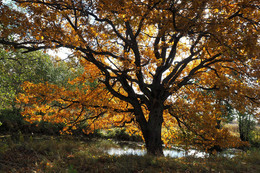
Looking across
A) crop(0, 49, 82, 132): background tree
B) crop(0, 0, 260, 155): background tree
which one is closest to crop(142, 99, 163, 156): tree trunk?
crop(0, 0, 260, 155): background tree

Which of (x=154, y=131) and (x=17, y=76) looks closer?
(x=154, y=131)

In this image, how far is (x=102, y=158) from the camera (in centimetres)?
544

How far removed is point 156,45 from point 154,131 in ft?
11.8

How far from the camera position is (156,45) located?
7449 mm

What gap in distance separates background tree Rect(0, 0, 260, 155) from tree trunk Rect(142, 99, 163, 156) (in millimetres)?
39

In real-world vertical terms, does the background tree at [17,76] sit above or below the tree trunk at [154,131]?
above

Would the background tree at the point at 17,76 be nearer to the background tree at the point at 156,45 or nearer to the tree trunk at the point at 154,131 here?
the background tree at the point at 156,45

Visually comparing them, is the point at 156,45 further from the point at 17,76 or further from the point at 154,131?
the point at 17,76

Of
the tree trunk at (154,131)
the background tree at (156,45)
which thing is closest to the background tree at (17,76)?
the background tree at (156,45)

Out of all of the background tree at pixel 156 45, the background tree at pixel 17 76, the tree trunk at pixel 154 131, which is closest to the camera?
the background tree at pixel 156 45

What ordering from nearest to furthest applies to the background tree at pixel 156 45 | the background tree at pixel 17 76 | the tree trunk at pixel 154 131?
1. the background tree at pixel 156 45
2. the tree trunk at pixel 154 131
3. the background tree at pixel 17 76

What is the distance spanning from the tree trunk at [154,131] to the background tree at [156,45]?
39 millimetres

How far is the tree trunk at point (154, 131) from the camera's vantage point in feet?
23.8

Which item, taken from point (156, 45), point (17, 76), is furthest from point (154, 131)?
point (17, 76)
